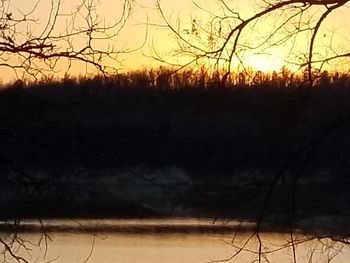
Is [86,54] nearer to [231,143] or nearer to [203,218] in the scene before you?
[203,218]

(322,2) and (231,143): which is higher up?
(231,143)

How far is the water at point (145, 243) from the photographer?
1312 centimetres

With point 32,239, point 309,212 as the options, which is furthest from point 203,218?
point 32,239

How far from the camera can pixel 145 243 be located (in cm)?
1708

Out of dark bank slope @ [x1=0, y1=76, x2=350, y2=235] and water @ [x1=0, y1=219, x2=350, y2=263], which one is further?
water @ [x1=0, y1=219, x2=350, y2=263]

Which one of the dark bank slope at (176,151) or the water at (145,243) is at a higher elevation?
the dark bank slope at (176,151)

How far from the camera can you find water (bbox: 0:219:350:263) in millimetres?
13125

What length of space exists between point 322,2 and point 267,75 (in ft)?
2.84

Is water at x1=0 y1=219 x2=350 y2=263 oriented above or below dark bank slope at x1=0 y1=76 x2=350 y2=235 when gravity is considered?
below

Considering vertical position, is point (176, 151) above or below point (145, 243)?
above

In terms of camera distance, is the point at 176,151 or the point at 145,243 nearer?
the point at 145,243

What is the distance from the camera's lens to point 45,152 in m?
5.32

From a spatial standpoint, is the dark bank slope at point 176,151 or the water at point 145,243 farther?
the water at point 145,243

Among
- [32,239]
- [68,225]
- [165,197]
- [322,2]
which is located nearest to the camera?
[322,2]
